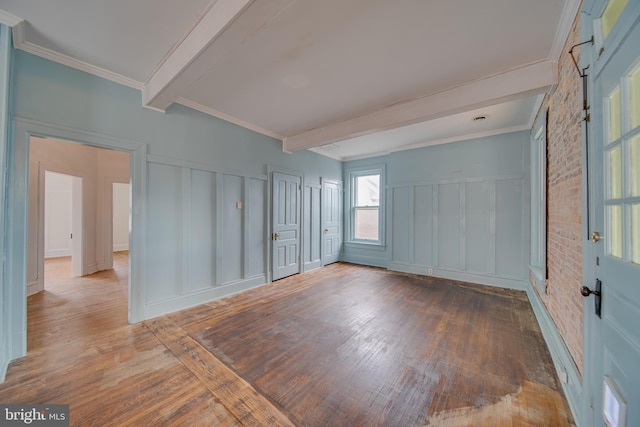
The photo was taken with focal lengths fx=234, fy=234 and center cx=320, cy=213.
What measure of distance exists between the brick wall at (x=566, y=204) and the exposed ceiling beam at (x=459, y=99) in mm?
177

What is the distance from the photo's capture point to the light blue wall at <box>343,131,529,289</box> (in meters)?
4.24

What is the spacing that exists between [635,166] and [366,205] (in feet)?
17.5

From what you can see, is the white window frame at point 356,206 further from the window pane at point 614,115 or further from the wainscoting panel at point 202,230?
the window pane at point 614,115

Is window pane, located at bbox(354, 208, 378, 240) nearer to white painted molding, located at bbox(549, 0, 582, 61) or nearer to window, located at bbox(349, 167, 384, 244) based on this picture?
window, located at bbox(349, 167, 384, 244)

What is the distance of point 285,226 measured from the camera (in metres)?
4.90

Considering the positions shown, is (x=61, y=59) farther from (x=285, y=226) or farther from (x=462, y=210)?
(x=462, y=210)

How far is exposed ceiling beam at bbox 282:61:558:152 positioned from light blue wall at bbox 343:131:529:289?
209cm

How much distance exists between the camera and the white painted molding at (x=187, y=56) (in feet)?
5.66

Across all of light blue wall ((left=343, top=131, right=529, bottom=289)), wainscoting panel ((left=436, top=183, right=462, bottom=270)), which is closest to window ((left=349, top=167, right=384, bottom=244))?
light blue wall ((left=343, top=131, right=529, bottom=289))

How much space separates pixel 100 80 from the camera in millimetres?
2668

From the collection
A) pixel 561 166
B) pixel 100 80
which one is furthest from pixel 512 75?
pixel 100 80

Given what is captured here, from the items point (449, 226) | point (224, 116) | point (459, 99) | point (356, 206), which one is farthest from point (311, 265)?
point (459, 99)

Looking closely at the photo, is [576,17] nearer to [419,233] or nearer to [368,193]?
[419,233]

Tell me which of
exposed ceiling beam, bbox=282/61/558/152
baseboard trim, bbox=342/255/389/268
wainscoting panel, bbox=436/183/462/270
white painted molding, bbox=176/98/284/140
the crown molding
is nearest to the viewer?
the crown molding
